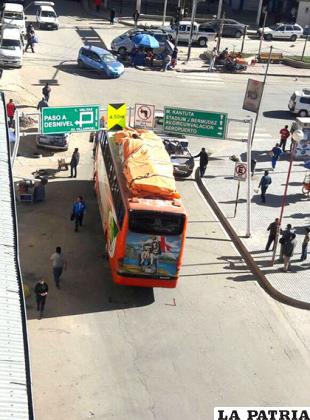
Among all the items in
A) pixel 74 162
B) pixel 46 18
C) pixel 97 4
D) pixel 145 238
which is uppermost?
pixel 145 238

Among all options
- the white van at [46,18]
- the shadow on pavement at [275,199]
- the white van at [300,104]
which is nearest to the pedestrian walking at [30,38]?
the white van at [46,18]

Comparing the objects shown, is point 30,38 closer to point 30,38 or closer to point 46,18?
point 30,38

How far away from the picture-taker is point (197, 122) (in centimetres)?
2262

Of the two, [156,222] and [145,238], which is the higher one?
[156,222]

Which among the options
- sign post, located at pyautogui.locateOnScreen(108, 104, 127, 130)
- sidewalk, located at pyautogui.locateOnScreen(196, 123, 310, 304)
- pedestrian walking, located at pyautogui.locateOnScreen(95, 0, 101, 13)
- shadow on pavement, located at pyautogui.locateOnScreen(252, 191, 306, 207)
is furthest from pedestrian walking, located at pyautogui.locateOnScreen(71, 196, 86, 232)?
pedestrian walking, located at pyautogui.locateOnScreen(95, 0, 101, 13)

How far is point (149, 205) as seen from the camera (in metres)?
16.9

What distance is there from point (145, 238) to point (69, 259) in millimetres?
3779

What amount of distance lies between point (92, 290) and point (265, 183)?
31.1ft

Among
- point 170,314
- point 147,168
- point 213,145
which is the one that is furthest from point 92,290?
point 213,145

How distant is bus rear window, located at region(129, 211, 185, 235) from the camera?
1675 cm

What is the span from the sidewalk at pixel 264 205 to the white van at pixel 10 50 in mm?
14029

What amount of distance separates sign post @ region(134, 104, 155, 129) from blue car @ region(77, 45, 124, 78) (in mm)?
15673

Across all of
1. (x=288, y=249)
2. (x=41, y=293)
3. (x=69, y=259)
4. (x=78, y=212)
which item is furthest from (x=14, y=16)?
(x=41, y=293)

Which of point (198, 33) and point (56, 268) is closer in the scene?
point (56, 268)
